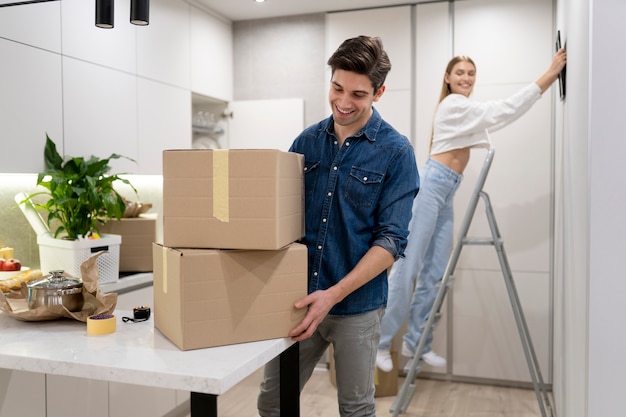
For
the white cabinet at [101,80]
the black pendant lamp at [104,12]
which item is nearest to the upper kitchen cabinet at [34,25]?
the white cabinet at [101,80]

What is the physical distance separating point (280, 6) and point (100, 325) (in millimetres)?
3012

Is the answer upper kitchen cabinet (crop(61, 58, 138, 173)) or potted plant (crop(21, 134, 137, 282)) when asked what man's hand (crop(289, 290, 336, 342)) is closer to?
potted plant (crop(21, 134, 137, 282))

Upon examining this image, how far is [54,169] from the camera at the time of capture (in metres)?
2.72

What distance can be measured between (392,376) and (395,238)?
2.16 m

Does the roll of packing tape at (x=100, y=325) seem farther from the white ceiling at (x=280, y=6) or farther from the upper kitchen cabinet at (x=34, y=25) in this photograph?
the white ceiling at (x=280, y=6)

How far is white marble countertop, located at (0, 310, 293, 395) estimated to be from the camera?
1237 mm

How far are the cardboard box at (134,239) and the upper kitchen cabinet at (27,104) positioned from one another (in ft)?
1.83

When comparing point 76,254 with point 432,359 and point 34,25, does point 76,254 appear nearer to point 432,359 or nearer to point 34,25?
point 34,25

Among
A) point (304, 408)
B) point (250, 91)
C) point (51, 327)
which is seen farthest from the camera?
point (250, 91)

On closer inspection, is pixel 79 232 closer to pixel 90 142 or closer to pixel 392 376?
pixel 90 142

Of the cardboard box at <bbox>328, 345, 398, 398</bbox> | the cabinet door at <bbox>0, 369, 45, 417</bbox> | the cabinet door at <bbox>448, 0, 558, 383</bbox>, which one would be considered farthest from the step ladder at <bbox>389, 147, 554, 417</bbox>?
the cabinet door at <bbox>0, 369, 45, 417</bbox>

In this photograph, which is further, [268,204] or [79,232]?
[79,232]

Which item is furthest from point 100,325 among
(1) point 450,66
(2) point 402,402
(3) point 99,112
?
(1) point 450,66

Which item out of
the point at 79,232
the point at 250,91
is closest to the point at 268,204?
the point at 79,232
